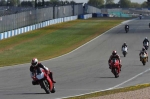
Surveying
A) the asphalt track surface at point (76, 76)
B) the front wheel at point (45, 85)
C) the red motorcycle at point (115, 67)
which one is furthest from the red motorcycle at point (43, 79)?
the red motorcycle at point (115, 67)

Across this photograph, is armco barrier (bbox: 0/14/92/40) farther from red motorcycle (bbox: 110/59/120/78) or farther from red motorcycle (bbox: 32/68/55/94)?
red motorcycle (bbox: 32/68/55/94)

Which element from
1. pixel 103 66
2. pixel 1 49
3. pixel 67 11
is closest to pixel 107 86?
pixel 103 66

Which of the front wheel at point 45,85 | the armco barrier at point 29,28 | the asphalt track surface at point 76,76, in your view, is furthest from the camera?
the armco barrier at point 29,28

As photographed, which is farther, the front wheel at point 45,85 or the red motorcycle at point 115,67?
the red motorcycle at point 115,67

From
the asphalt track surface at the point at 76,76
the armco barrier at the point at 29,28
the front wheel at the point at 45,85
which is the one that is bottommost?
the armco barrier at the point at 29,28

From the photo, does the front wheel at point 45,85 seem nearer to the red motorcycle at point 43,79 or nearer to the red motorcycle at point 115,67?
the red motorcycle at point 43,79

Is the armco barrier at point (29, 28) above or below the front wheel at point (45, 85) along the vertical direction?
below

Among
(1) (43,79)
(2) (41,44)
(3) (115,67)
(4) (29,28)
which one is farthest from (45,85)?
(4) (29,28)

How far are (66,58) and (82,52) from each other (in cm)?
645

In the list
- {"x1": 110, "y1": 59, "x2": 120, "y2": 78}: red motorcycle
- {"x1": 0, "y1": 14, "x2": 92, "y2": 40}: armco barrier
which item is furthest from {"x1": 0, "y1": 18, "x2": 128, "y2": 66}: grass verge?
{"x1": 110, "y1": 59, "x2": 120, "y2": 78}: red motorcycle

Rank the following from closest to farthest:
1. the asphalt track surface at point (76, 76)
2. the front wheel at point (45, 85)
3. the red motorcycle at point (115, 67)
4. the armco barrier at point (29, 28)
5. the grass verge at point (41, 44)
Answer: the front wheel at point (45, 85) < the asphalt track surface at point (76, 76) < the red motorcycle at point (115, 67) < the grass verge at point (41, 44) < the armco barrier at point (29, 28)

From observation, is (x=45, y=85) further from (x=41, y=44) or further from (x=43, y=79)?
(x=41, y=44)

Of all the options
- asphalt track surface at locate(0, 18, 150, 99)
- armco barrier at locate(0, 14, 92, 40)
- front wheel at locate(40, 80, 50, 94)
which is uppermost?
front wheel at locate(40, 80, 50, 94)

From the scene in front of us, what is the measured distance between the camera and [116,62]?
31.3 metres
